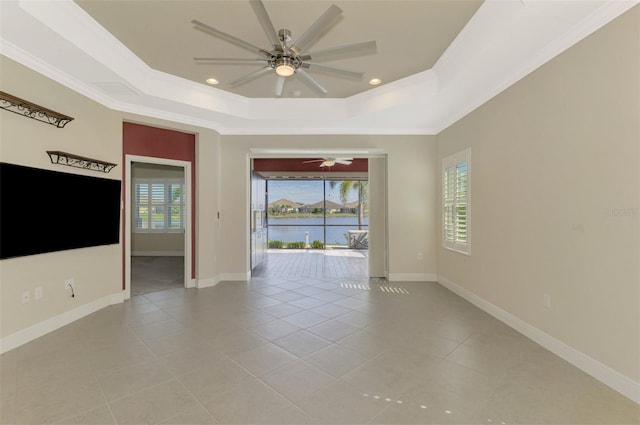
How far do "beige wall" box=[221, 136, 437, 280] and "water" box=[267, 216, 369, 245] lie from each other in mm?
4919

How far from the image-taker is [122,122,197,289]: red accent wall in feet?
14.6

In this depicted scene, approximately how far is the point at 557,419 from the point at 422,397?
820 millimetres

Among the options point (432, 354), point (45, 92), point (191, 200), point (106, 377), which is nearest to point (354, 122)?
point (191, 200)

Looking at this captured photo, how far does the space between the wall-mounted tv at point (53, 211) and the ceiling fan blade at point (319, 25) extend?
119 inches

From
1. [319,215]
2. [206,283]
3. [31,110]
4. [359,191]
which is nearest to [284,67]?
[31,110]

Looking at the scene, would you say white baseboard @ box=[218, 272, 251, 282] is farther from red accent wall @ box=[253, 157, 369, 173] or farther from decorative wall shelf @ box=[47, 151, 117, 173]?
red accent wall @ box=[253, 157, 369, 173]

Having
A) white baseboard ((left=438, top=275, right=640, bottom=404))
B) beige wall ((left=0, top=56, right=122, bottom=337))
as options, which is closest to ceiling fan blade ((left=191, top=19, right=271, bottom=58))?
beige wall ((left=0, top=56, right=122, bottom=337))

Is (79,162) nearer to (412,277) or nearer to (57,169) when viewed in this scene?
(57,169)

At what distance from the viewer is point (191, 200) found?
5.10 meters

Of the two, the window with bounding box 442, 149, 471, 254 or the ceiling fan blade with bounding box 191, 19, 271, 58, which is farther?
the window with bounding box 442, 149, 471, 254

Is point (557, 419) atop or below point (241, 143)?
below

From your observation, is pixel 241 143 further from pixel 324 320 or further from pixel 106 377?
pixel 106 377

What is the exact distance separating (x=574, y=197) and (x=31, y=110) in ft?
17.4

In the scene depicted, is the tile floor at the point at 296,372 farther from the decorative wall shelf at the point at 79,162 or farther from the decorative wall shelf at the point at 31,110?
the decorative wall shelf at the point at 31,110
